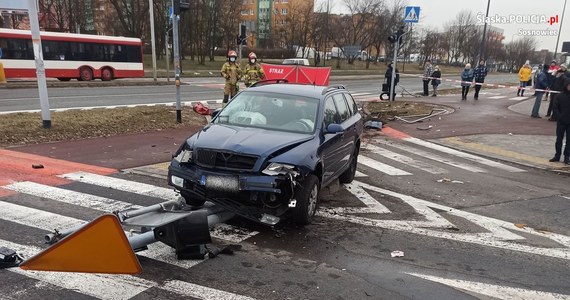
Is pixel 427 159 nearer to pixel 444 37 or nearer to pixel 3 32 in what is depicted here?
pixel 3 32

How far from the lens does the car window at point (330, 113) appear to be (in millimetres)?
6488

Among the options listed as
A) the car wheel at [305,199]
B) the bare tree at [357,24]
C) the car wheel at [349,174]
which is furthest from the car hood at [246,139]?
the bare tree at [357,24]

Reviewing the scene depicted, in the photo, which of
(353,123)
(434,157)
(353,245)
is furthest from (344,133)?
(434,157)

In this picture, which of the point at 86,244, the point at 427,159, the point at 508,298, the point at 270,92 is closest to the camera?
the point at 86,244

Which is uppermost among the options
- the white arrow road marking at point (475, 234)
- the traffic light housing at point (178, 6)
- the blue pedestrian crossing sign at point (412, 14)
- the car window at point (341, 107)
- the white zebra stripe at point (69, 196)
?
the blue pedestrian crossing sign at point (412, 14)

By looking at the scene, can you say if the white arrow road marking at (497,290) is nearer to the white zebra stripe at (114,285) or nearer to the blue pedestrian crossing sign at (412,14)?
the white zebra stripe at (114,285)

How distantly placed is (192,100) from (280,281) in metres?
18.0

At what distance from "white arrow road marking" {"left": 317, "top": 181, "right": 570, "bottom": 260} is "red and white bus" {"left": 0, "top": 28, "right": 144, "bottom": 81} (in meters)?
25.3

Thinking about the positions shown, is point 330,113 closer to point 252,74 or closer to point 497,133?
point 252,74

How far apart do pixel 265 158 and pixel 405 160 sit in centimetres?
609

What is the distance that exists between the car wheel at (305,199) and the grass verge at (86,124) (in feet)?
24.2

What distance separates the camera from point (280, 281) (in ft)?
13.6

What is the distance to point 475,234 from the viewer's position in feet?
18.8

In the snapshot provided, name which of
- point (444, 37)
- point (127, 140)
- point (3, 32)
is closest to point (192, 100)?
point (127, 140)
